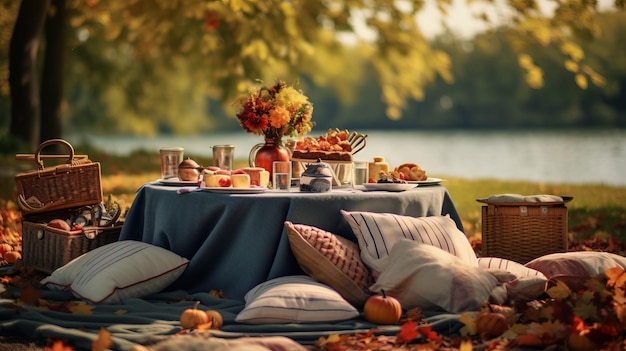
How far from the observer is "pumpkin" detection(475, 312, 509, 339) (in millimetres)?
3984

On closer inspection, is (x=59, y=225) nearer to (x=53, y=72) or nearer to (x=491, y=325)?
(x=491, y=325)

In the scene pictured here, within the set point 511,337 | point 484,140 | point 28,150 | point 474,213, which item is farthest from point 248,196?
point 484,140

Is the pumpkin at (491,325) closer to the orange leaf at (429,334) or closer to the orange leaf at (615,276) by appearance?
the orange leaf at (429,334)

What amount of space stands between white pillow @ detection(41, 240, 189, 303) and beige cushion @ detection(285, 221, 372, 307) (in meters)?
0.77

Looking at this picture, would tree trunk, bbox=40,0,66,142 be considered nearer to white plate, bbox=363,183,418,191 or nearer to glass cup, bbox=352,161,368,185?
glass cup, bbox=352,161,368,185

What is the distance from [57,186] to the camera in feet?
18.7

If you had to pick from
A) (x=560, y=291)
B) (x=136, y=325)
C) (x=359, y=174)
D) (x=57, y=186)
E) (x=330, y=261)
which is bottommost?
(x=136, y=325)

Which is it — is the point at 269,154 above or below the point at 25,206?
above

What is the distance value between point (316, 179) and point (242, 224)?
20.3 inches

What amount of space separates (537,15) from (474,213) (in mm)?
2868

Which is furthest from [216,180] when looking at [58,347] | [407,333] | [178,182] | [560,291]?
[560,291]

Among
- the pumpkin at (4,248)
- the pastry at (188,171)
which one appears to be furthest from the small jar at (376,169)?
the pumpkin at (4,248)

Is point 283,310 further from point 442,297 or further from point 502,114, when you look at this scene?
point 502,114

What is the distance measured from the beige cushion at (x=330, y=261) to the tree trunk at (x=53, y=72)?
36.9ft
